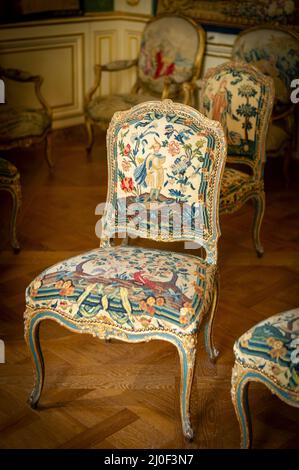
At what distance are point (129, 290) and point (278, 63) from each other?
2039mm

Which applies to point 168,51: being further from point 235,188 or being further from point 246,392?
point 246,392

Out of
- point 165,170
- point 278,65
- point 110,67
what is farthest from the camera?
A: point 110,67

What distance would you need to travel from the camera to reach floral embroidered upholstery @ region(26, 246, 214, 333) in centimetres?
172

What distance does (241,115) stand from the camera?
266 cm

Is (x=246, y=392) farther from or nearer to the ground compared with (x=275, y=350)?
nearer to the ground

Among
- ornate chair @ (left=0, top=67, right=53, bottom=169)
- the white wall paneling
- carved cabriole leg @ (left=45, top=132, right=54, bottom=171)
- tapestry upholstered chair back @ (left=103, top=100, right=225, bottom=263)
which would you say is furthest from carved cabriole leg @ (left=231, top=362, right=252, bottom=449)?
the white wall paneling

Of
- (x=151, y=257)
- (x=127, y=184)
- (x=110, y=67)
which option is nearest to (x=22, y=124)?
(x=110, y=67)

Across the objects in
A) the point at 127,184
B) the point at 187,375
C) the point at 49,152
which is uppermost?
the point at 127,184

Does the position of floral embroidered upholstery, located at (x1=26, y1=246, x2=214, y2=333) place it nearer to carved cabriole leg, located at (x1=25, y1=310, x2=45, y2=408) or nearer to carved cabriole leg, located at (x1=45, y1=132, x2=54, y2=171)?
carved cabriole leg, located at (x1=25, y1=310, x2=45, y2=408)

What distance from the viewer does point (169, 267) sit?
186 centimetres

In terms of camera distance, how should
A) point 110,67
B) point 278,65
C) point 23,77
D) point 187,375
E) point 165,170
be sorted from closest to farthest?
point 187,375
point 165,170
point 278,65
point 23,77
point 110,67

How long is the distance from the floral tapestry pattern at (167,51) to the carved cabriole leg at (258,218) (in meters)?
1.35

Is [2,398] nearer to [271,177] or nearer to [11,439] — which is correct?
[11,439]

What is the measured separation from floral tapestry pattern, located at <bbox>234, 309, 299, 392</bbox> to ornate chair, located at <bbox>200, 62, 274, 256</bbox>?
989 millimetres
